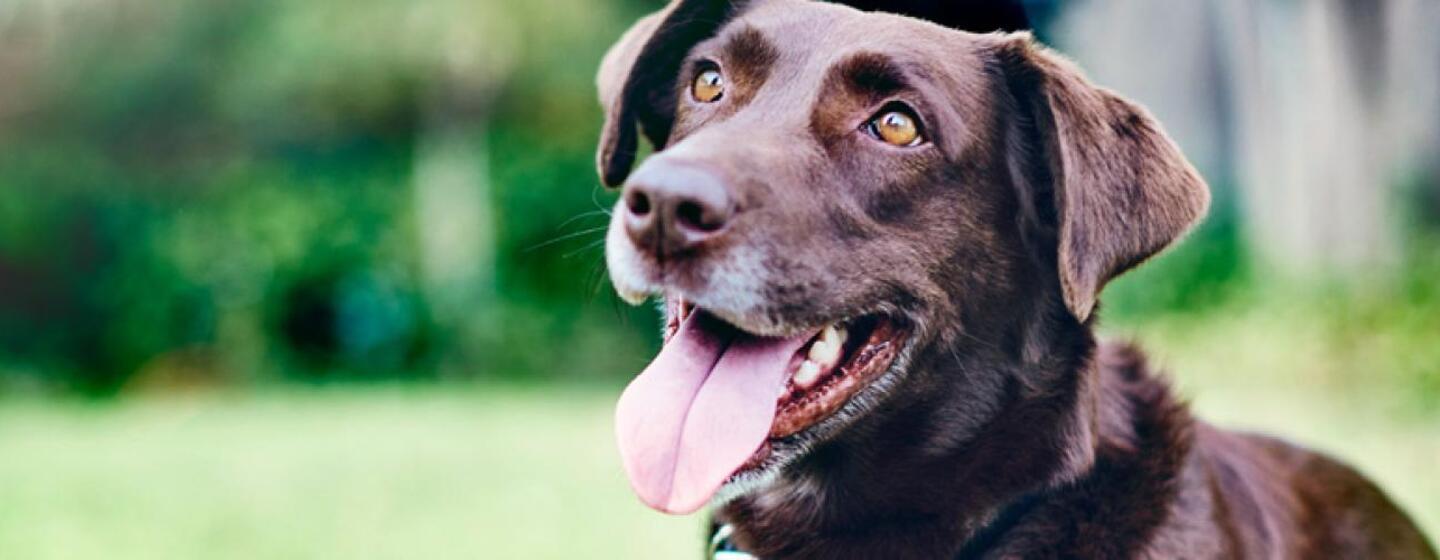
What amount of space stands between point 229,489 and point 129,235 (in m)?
10.5

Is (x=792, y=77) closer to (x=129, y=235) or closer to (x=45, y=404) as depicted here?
(x=45, y=404)

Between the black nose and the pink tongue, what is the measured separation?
29 centimetres

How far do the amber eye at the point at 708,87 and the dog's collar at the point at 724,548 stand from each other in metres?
0.95

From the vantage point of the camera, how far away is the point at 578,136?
17.8 metres

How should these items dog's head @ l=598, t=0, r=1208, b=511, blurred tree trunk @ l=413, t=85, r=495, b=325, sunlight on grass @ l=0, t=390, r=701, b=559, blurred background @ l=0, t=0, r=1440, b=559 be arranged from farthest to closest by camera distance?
blurred tree trunk @ l=413, t=85, r=495, b=325
blurred background @ l=0, t=0, r=1440, b=559
sunlight on grass @ l=0, t=390, r=701, b=559
dog's head @ l=598, t=0, r=1208, b=511

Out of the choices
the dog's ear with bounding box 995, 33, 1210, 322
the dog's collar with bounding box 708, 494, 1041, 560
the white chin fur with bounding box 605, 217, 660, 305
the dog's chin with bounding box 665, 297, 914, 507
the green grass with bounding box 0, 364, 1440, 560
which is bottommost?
the green grass with bounding box 0, 364, 1440, 560

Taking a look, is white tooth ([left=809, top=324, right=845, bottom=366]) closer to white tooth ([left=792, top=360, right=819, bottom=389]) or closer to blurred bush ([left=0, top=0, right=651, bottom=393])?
white tooth ([left=792, top=360, right=819, bottom=389])

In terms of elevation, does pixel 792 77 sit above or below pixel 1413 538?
above

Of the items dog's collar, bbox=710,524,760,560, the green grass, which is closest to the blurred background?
the green grass

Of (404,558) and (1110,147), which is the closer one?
(1110,147)

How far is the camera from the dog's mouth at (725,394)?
2.75 m

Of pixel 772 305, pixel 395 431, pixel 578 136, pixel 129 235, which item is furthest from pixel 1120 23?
pixel 772 305

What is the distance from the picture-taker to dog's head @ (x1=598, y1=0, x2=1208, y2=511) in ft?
8.93

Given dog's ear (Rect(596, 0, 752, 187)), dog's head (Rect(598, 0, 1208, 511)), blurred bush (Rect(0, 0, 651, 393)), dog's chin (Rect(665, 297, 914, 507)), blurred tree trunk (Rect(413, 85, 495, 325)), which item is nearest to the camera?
dog's head (Rect(598, 0, 1208, 511))
